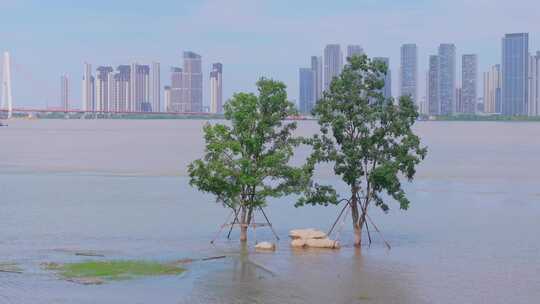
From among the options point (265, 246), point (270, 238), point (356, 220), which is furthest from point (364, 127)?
point (270, 238)

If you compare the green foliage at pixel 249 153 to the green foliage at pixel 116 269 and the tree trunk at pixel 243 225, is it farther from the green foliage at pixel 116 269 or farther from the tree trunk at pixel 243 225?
the green foliage at pixel 116 269

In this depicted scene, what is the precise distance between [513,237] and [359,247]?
6.75 meters

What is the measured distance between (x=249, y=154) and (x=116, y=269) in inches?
256

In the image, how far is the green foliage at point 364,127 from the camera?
3009cm

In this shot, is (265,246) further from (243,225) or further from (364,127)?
(364,127)

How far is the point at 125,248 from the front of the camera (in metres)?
30.5

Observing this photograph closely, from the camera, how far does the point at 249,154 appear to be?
99.9 ft

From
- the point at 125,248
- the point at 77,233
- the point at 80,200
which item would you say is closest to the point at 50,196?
the point at 80,200

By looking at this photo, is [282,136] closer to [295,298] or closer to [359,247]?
[359,247]

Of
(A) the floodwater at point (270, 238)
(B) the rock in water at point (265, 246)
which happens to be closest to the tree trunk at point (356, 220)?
(A) the floodwater at point (270, 238)

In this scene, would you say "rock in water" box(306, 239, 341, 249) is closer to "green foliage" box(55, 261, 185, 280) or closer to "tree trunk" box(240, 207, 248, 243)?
"tree trunk" box(240, 207, 248, 243)

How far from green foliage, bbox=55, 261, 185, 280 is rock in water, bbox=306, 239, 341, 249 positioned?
5.56m

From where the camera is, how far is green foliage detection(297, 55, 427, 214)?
30.1 m

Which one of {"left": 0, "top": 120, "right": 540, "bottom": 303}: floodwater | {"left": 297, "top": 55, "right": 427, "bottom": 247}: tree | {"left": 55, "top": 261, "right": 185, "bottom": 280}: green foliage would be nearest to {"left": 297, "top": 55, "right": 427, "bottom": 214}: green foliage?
{"left": 297, "top": 55, "right": 427, "bottom": 247}: tree
